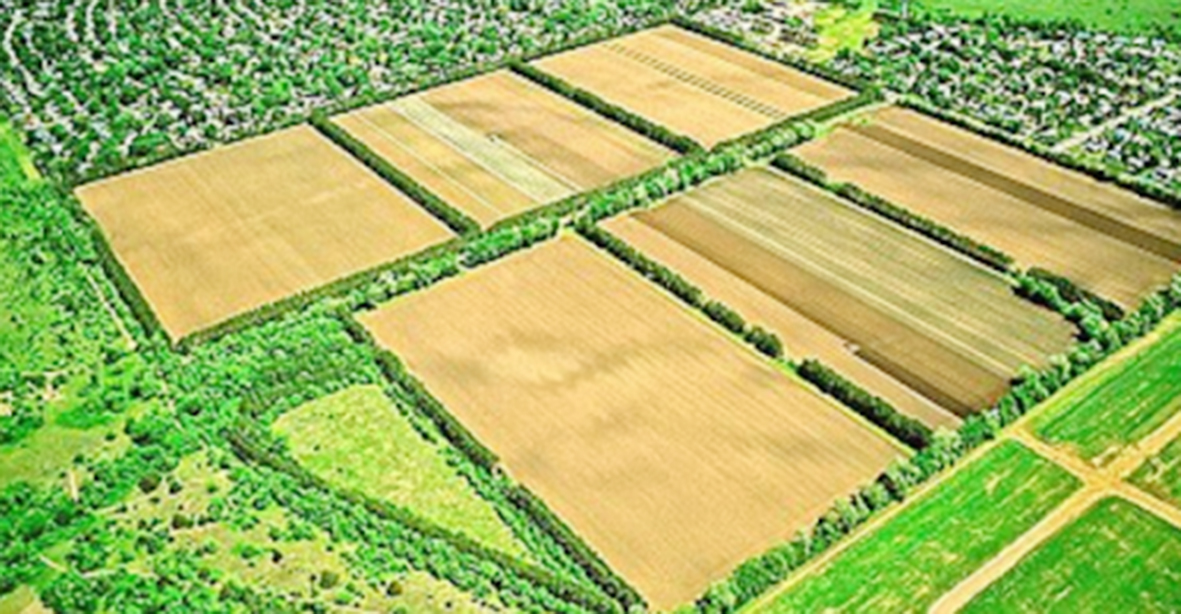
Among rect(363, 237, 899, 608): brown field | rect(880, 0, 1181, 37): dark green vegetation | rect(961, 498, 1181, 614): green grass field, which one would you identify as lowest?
rect(363, 237, 899, 608): brown field

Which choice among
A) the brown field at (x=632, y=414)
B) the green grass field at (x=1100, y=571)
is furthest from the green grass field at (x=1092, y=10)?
the green grass field at (x=1100, y=571)

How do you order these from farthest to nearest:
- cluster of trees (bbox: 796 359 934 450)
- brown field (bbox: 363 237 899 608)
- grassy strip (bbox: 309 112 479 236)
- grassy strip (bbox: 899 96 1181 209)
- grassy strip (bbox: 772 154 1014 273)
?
grassy strip (bbox: 899 96 1181 209), grassy strip (bbox: 309 112 479 236), grassy strip (bbox: 772 154 1014 273), cluster of trees (bbox: 796 359 934 450), brown field (bbox: 363 237 899 608)

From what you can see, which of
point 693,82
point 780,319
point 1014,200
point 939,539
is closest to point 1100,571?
point 939,539

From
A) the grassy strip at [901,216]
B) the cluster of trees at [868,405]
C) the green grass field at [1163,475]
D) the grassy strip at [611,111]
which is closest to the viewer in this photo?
the green grass field at [1163,475]

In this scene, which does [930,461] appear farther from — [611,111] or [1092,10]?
[1092,10]

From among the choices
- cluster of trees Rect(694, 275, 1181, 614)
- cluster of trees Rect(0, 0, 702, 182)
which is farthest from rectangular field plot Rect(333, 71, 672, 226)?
cluster of trees Rect(694, 275, 1181, 614)

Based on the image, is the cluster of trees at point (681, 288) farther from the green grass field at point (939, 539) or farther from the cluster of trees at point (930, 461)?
the green grass field at point (939, 539)

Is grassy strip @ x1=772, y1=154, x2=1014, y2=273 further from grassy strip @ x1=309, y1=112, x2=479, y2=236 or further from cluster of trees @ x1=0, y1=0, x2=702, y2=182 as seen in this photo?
cluster of trees @ x1=0, y1=0, x2=702, y2=182
